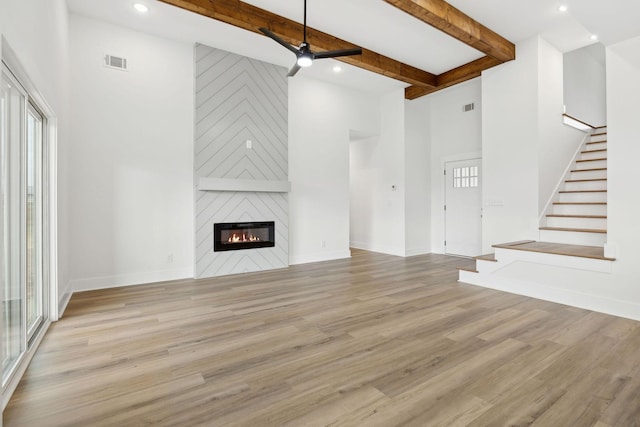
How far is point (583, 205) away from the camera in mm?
4875

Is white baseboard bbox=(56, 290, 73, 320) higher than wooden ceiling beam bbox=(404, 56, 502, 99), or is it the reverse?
wooden ceiling beam bbox=(404, 56, 502, 99)

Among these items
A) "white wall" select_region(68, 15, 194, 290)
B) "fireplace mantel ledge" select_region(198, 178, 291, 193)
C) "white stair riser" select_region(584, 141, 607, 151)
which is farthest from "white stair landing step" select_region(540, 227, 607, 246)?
"white wall" select_region(68, 15, 194, 290)

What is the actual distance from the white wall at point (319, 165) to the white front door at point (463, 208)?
7.28ft

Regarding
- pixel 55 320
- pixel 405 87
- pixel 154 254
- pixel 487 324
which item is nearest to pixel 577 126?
pixel 405 87

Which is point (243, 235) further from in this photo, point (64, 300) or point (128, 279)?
point (64, 300)

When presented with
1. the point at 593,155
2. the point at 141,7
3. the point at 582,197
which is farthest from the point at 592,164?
the point at 141,7

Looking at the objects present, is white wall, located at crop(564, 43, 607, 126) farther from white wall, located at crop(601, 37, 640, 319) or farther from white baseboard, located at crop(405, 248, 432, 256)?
white baseboard, located at crop(405, 248, 432, 256)

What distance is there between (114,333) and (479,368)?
2.94 m

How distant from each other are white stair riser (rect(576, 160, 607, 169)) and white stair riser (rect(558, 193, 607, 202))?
0.61 m

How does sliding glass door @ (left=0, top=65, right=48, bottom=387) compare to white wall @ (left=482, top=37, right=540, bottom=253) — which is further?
white wall @ (left=482, top=37, right=540, bottom=253)

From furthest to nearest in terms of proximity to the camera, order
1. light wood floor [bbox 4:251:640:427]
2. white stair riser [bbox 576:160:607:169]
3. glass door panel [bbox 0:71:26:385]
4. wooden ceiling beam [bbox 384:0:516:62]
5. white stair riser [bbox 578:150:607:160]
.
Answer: white stair riser [bbox 578:150:607:160], white stair riser [bbox 576:160:607:169], wooden ceiling beam [bbox 384:0:516:62], glass door panel [bbox 0:71:26:385], light wood floor [bbox 4:251:640:427]

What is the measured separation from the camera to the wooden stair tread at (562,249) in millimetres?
3652

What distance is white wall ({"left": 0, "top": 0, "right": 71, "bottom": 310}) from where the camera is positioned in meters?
1.92

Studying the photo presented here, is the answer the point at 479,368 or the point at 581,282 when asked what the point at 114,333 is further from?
the point at 581,282
